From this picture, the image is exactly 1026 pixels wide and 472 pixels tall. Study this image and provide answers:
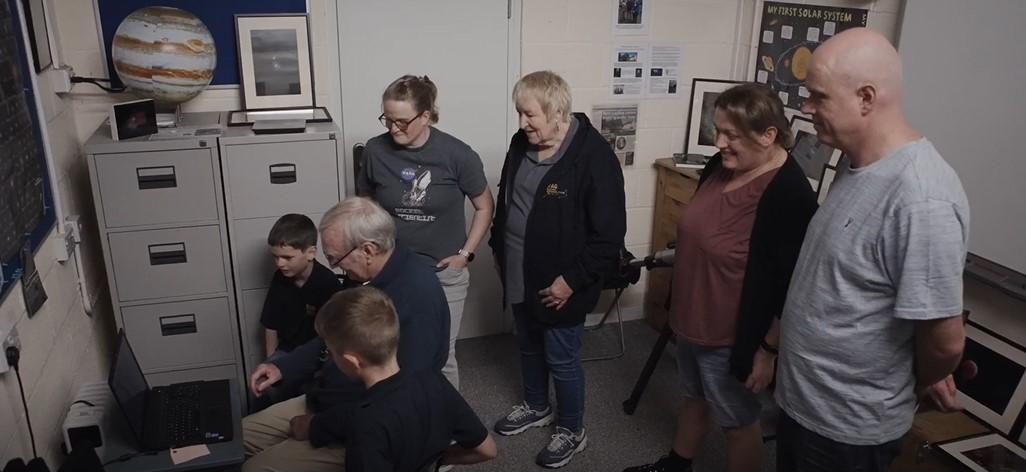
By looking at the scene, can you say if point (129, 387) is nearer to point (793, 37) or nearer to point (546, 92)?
point (546, 92)

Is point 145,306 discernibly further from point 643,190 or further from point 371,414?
point 643,190

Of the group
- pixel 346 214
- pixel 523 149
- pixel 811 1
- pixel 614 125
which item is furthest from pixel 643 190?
pixel 346 214

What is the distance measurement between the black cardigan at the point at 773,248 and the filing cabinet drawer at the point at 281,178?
1540 millimetres

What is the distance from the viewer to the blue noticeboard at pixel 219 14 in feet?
9.17

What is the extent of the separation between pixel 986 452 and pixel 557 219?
60.1 inches

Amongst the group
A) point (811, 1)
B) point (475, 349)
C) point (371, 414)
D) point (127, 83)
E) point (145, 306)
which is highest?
point (811, 1)

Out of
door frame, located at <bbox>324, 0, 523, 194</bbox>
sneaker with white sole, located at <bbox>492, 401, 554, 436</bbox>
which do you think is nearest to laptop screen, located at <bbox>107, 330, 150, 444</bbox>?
door frame, located at <bbox>324, 0, 523, 194</bbox>

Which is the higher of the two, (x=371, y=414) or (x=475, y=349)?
(x=371, y=414)

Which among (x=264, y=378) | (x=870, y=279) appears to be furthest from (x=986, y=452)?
(x=264, y=378)

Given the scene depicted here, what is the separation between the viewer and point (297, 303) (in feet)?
8.49

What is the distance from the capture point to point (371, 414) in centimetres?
160

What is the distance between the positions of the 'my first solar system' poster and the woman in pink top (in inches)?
48.6

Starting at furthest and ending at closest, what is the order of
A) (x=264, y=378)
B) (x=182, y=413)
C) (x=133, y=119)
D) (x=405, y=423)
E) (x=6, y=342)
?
(x=133, y=119) → (x=264, y=378) → (x=182, y=413) → (x=6, y=342) → (x=405, y=423)

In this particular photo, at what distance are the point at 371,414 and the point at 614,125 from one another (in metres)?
2.39
